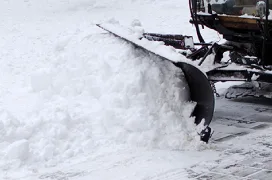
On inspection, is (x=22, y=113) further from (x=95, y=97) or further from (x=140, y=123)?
(x=140, y=123)

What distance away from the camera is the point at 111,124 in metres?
5.29

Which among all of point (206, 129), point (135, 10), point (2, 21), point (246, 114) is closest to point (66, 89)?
point (206, 129)

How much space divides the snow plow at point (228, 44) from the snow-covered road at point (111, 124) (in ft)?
0.69

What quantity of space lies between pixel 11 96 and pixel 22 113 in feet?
3.85

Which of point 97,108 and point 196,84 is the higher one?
point 196,84

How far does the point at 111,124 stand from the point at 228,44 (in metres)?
2.67

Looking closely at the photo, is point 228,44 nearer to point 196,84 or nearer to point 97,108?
point 196,84

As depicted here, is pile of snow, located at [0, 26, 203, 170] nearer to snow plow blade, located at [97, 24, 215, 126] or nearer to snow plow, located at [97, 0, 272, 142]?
snow plow blade, located at [97, 24, 215, 126]

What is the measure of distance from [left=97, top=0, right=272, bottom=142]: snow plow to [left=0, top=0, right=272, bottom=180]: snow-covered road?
0.21 meters

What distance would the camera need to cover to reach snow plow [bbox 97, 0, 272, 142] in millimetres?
5801

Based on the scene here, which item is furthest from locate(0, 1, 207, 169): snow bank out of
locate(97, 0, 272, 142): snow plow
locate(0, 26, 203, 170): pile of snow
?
locate(97, 0, 272, 142): snow plow

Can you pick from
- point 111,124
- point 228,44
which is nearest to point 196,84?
point 111,124

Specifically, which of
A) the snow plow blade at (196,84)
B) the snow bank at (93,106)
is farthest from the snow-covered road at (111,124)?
the snow plow blade at (196,84)

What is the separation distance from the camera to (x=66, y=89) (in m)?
5.94
